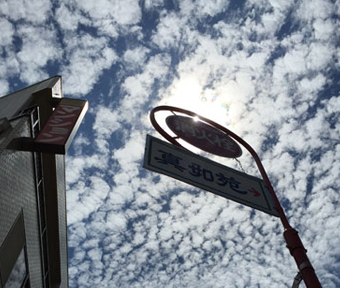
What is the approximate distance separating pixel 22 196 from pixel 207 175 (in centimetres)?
786

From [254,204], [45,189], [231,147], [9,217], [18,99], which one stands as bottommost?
[45,189]

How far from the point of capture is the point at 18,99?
503 inches

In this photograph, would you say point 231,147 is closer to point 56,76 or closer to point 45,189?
point 45,189

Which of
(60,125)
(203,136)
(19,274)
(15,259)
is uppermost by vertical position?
(203,136)

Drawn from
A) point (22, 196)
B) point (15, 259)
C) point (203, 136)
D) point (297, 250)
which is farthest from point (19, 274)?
point (297, 250)

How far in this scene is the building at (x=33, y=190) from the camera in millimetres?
9175

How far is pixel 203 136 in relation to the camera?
303 inches

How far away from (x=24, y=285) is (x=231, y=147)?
8.95m

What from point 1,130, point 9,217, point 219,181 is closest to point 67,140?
point 1,130

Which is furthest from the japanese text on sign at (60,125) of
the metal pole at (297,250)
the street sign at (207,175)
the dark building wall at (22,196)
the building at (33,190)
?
the metal pole at (297,250)

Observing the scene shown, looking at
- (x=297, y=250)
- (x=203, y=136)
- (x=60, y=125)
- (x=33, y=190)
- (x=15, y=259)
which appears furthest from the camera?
(x=33, y=190)

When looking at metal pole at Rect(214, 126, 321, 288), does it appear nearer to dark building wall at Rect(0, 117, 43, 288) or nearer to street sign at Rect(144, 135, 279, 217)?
street sign at Rect(144, 135, 279, 217)

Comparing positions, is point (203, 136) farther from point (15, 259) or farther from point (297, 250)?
point (15, 259)

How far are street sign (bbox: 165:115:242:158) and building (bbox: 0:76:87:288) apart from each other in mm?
3577
